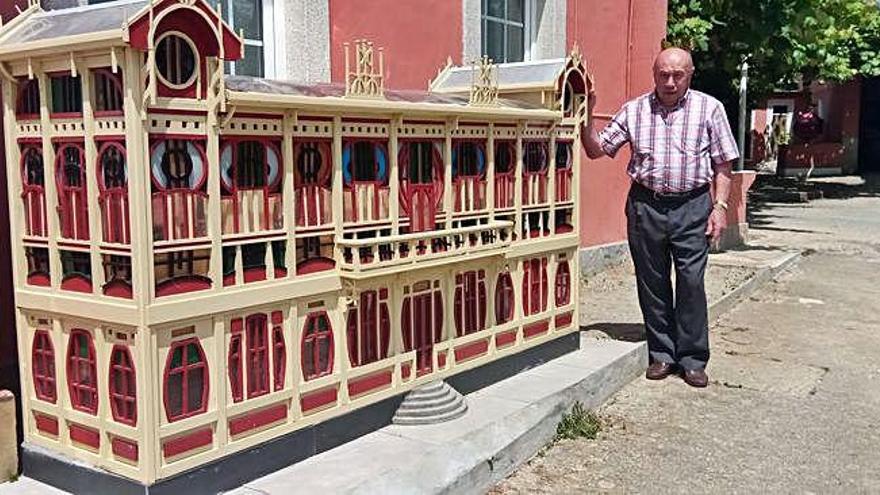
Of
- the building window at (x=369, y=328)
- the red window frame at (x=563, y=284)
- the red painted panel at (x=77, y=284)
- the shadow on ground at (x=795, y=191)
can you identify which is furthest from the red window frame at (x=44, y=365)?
the shadow on ground at (x=795, y=191)

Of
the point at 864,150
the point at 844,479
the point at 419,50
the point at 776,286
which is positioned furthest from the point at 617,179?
the point at 864,150

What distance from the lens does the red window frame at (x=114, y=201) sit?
12.1 ft

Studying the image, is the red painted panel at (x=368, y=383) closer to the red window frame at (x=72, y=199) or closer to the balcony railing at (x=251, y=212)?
the balcony railing at (x=251, y=212)

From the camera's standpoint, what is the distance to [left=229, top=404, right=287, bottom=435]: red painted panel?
4117 mm

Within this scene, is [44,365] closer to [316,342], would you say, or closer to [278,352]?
[278,352]

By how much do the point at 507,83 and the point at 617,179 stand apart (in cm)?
517

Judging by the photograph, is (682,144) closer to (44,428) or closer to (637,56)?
(44,428)

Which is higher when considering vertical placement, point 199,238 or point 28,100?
point 28,100

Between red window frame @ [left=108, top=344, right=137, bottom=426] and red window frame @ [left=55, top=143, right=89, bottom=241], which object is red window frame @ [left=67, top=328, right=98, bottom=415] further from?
red window frame @ [left=55, top=143, right=89, bottom=241]

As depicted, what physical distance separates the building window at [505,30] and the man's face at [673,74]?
2.68 meters

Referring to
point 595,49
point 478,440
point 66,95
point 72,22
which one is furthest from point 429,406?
point 595,49

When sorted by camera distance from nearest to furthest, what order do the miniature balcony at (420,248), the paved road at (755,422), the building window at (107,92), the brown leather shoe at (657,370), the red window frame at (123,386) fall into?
the building window at (107,92), the red window frame at (123,386), the miniature balcony at (420,248), the paved road at (755,422), the brown leather shoe at (657,370)

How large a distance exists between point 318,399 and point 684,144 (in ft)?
10.5

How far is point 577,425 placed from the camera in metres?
5.57
